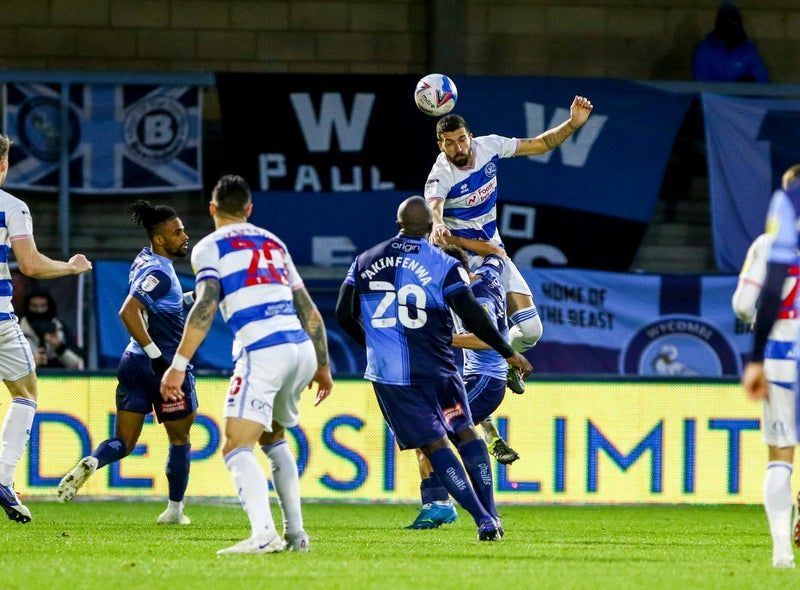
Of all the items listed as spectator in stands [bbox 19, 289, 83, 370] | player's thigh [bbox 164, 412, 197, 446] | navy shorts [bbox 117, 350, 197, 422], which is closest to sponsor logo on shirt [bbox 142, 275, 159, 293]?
navy shorts [bbox 117, 350, 197, 422]

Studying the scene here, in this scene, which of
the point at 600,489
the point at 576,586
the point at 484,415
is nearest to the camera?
the point at 576,586

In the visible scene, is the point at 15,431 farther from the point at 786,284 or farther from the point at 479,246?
the point at 786,284

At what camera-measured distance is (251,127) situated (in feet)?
54.3

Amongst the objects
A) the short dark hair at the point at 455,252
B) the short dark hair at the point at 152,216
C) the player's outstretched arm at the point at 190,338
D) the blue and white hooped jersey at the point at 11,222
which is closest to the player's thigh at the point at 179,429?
the short dark hair at the point at 152,216

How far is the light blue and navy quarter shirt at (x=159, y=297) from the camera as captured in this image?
988cm

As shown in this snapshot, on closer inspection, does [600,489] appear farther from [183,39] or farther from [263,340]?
[183,39]

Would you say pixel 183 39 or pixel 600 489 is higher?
pixel 183 39

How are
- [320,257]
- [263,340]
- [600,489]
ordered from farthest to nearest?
[320,257], [600,489], [263,340]

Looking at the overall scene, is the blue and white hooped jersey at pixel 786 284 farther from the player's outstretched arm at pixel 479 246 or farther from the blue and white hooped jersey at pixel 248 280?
the player's outstretched arm at pixel 479 246

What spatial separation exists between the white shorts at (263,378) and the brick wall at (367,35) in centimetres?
1082

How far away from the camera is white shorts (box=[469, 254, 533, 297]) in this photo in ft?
34.2

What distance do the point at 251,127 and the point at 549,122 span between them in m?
3.15

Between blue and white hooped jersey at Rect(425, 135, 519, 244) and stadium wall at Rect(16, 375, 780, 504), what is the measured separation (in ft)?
8.87

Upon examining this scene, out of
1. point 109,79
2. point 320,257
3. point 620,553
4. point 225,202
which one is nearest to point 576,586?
point 620,553
